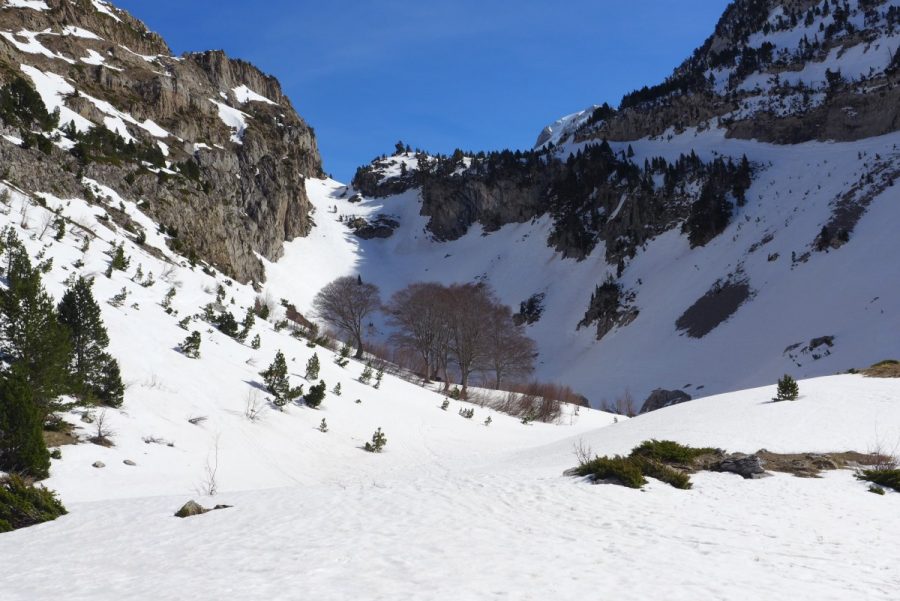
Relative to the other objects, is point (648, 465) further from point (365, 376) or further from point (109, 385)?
point (365, 376)

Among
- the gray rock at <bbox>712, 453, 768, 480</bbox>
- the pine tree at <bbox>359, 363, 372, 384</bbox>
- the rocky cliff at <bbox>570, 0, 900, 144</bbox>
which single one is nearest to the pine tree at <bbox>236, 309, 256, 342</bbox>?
the pine tree at <bbox>359, 363, 372, 384</bbox>

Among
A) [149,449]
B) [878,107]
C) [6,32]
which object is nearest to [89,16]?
[6,32]

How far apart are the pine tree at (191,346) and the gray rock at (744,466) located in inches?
800

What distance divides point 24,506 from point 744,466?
15.6 m

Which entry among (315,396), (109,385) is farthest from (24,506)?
(315,396)

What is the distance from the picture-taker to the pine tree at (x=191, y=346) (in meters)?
22.2

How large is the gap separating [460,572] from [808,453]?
12.2 meters

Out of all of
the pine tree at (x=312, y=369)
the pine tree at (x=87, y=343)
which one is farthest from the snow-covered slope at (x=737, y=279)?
the pine tree at (x=87, y=343)

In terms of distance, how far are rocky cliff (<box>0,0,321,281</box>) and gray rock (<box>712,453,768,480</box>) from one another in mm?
39746

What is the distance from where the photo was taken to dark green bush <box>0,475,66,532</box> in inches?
381

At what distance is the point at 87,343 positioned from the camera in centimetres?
1647

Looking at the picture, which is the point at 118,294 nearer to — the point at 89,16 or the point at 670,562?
the point at 670,562

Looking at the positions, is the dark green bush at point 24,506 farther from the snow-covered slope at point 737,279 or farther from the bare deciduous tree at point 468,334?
the snow-covered slope at point 737,279

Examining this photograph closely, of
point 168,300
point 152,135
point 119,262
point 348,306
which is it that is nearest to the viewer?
point 168,300
